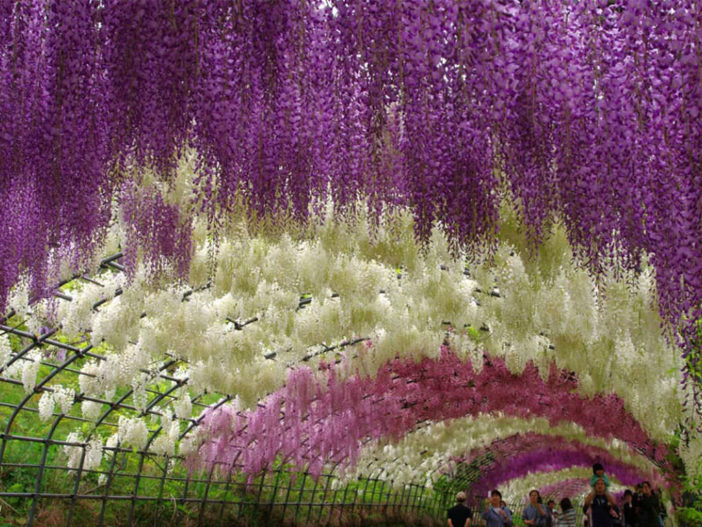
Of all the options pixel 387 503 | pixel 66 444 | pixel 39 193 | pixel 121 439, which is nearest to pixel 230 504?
pixel 121 439

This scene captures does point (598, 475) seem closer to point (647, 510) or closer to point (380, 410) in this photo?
point (647, 510)

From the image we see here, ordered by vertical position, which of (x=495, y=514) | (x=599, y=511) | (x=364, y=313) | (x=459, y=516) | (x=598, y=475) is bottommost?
(x=459, y=516)

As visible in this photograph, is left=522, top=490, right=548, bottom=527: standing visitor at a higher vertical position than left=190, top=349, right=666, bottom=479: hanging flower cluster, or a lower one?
lower

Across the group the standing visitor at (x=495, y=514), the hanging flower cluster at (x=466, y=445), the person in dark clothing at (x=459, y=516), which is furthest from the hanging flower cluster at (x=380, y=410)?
the person in dark clothing at (x=459, y=516)

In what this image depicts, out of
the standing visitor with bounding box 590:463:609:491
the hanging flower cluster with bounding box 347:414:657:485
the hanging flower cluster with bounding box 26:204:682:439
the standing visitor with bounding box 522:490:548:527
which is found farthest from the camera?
the hanging flower cluster with bounding box 347:414:657:485

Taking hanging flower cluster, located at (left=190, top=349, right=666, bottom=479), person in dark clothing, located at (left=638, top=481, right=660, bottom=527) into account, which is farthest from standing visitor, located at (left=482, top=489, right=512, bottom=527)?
person in dark clothing, located at (left=638, top=481, right=660, bottom=527)

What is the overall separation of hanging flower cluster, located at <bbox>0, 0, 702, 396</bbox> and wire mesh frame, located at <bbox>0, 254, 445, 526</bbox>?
636cm

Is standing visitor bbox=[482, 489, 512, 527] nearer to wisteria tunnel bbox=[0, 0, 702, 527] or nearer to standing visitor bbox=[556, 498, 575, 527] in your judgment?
standing visitor bbox=[556, 498, 575, 527]

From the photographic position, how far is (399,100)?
11.0ft

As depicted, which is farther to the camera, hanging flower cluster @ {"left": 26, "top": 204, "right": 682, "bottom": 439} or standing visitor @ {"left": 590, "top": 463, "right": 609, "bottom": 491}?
standing visitor @ {"left": 590, "top": 463, "right": 609, "bottom": 491}

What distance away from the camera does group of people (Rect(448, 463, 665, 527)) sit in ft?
32.8

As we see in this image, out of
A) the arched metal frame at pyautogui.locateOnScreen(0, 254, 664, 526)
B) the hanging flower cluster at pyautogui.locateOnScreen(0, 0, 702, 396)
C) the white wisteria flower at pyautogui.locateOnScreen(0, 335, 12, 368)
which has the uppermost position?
the hanging flower cluster at pyautogui.locateOnScreen(0, 0, 702, 396)

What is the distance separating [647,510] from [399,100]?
975 centimetres

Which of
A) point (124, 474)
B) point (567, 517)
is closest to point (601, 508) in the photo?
point (567, 517)
